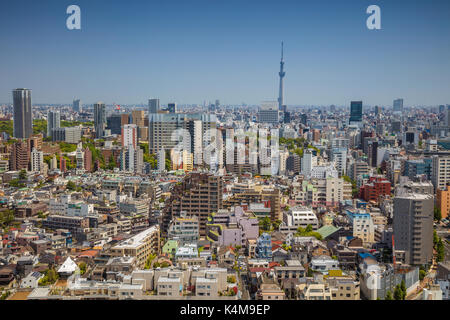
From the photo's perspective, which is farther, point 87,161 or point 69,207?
point 87,161

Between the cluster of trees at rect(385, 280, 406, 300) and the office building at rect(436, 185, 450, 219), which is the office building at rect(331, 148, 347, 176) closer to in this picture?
the office building at rect(436, 185, 450, 219)

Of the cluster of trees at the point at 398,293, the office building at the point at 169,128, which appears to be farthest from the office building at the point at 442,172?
the office building at the point at 169,128

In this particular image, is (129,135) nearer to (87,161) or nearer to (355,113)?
(87,161)

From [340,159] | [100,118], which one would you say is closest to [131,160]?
[340,159]
